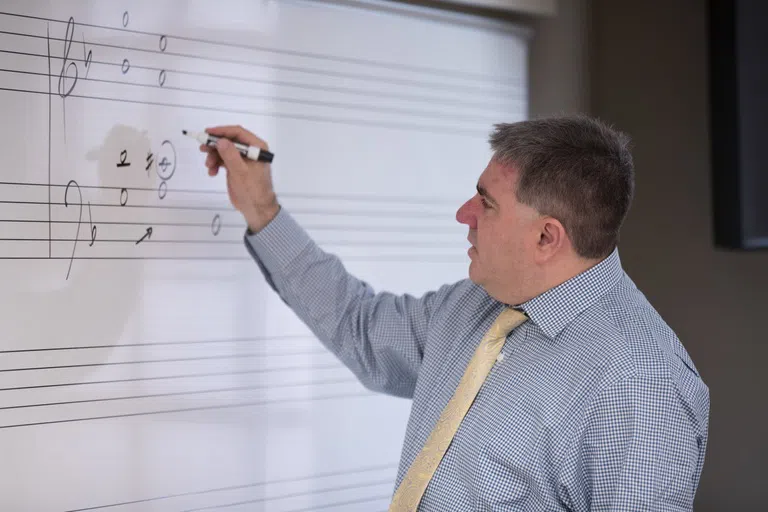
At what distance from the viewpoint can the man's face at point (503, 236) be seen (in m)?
1.18

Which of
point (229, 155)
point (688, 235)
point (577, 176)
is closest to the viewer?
point (577, 176)

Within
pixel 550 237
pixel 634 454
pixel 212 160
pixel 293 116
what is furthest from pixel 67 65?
pixel 634 454

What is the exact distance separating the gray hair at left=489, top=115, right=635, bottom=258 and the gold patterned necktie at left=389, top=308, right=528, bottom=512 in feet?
0.55

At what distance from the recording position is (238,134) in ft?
4.26

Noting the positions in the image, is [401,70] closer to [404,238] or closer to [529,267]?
[404,238]

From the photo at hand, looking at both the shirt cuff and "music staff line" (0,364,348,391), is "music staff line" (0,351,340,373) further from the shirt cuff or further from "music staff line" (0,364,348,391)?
the shirt cuff

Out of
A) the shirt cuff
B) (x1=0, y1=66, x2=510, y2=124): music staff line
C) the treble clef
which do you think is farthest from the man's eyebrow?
the treble clef

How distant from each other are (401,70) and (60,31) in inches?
26.3

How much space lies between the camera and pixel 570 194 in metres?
1.15

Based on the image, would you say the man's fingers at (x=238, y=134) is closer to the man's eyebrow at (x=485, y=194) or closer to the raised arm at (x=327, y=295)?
the raised arm at (x=327, y=295)

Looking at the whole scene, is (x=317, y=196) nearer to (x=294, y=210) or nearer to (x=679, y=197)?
(x=294, y=210)

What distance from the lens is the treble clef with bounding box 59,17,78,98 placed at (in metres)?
1.19

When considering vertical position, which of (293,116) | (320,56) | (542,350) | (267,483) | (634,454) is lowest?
(267,483)

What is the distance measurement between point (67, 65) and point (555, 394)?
86 cm
